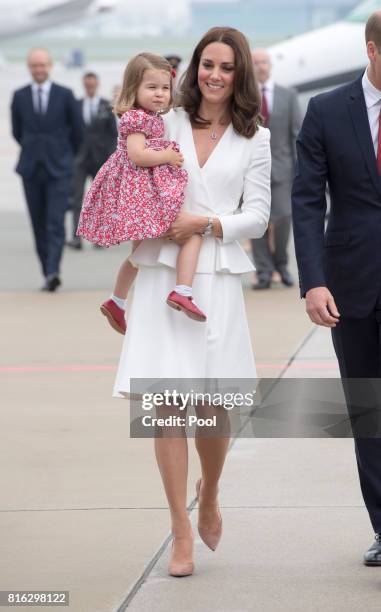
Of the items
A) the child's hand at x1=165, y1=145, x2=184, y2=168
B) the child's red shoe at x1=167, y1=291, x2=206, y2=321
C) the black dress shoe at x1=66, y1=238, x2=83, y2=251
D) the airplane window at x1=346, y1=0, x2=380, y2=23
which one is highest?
the child's hand at x1=165, y1=145, x2=184, y2=168

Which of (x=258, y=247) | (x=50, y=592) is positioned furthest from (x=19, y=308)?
(x=50, y=592)

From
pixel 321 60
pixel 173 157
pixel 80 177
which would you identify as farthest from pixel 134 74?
pixel 321 60

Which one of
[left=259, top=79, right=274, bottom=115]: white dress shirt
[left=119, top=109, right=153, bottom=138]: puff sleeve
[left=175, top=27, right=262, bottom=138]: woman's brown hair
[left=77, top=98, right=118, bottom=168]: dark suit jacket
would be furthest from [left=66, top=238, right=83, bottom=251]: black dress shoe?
[left=119, top=109, right=153, bottom=138]: puff sleeve

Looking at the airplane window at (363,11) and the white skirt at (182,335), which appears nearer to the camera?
the white skirt at (182,335)

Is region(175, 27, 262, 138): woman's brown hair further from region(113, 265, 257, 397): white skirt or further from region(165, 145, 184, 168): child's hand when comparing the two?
region(113, 265, 257, 397): white skirt

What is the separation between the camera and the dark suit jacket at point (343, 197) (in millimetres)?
4324

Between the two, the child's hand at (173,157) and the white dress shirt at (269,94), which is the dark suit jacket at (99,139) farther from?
the child's hand at (173,157)

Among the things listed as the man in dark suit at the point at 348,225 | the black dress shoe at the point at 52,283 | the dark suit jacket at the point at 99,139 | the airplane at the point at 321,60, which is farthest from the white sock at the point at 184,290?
the airplane at the point at 321,60

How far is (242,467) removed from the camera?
5.88 m

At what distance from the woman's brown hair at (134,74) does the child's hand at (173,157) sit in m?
0.19

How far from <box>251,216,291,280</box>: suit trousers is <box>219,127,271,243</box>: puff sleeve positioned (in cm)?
683

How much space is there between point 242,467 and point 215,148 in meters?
1.79

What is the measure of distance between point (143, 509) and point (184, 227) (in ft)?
4.31

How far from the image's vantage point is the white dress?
4465 millimetres
